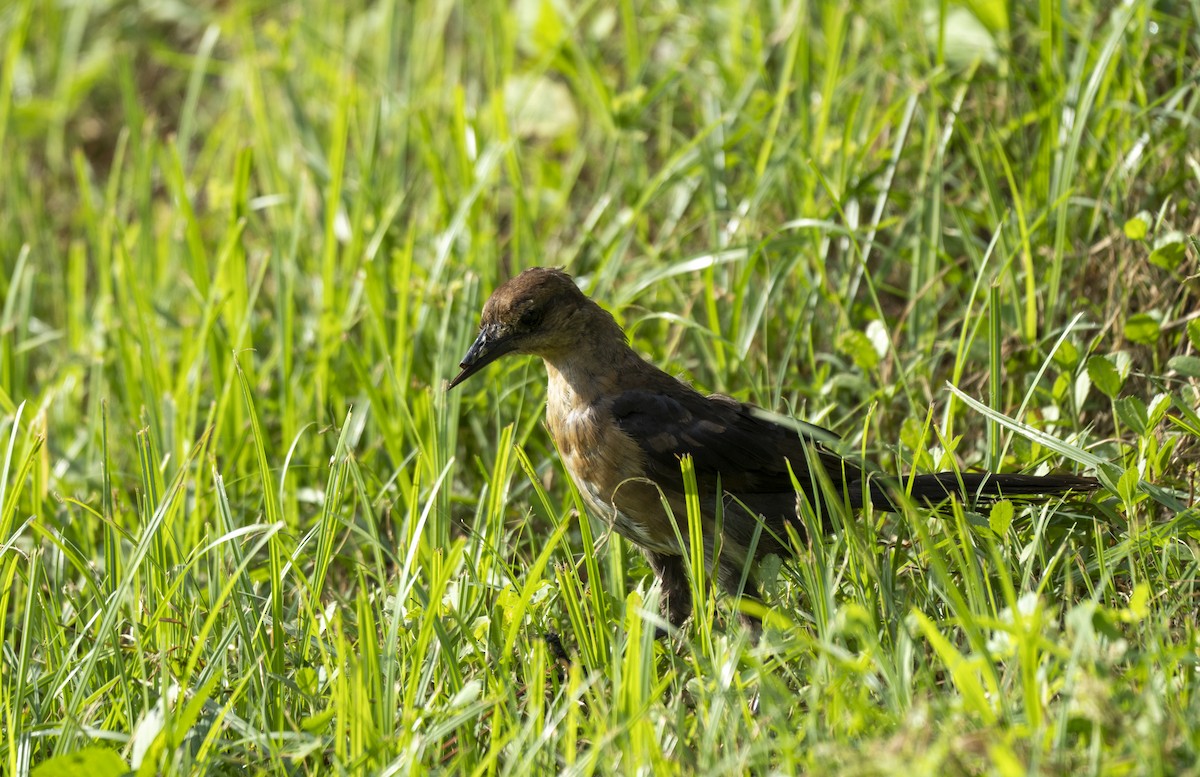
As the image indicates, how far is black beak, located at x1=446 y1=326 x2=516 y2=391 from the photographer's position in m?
3.32

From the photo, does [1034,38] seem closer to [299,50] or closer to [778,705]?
[778,705]

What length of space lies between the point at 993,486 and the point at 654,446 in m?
0.82

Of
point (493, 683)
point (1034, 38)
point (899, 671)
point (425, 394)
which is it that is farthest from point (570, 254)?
point (899, 671)

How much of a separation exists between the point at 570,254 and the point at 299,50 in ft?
7.47

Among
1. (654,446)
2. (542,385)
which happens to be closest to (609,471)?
(654,446)

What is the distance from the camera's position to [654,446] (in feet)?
10.6

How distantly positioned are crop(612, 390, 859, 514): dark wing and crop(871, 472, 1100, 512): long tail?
0.80 feet

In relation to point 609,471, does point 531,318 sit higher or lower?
higher

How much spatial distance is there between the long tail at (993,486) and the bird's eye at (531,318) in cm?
97

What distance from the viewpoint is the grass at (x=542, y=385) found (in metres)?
2.46

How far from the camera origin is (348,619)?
127 inches

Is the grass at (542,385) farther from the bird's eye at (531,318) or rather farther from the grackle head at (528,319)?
the bird's eye at (531,318)

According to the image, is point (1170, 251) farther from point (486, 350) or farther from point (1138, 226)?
point (486, 350)

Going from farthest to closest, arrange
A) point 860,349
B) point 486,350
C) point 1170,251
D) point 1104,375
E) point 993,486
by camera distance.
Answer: point 860,349, point 1170,251, point 486,350, point 1104,375, point 993,486
